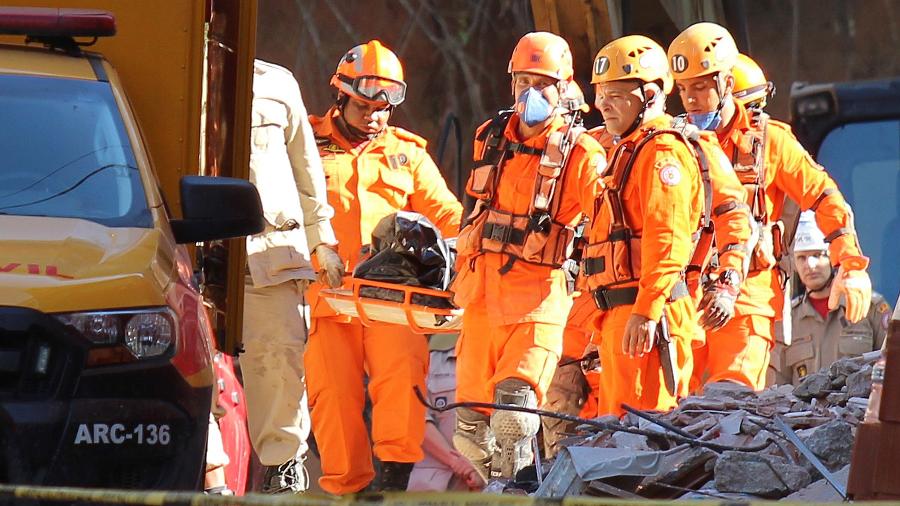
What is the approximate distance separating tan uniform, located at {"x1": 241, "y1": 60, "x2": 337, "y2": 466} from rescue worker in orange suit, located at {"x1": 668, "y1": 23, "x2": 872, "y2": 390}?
2.04m

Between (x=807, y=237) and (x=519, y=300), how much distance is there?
3.47 meters

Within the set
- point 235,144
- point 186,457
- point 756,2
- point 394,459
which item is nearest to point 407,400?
point 394,459

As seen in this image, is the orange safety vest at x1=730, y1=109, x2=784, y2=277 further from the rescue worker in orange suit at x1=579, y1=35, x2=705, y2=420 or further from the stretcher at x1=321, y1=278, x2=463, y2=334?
the stretcher at x1=321, y1=278, x2=463, y2=334

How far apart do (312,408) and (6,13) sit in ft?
14.4

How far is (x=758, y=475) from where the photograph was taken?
5.93 meters

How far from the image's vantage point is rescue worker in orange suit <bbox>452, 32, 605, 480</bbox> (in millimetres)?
9273

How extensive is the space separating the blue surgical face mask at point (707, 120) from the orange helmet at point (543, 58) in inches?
26.4

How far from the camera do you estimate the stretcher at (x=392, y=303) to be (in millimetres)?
9234

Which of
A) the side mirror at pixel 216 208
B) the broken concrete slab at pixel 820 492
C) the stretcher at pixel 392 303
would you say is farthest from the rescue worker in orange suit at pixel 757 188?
the side mirror at pixel 216 208

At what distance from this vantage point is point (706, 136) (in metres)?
9.52

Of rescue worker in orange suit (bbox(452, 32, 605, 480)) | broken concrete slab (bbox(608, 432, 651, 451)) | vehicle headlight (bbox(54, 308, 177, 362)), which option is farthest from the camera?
rescue worker in orange suit (bbox(452, 32, 605, 480))

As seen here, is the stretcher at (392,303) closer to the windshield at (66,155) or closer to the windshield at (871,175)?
the windshield at (66,155)

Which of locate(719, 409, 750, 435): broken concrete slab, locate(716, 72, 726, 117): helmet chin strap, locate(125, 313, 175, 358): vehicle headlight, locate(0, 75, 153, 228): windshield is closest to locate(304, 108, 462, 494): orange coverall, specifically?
locate(716, 72, 726, 117): helmet chin strap

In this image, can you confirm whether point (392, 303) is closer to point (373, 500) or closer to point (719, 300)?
point (719, 300)
